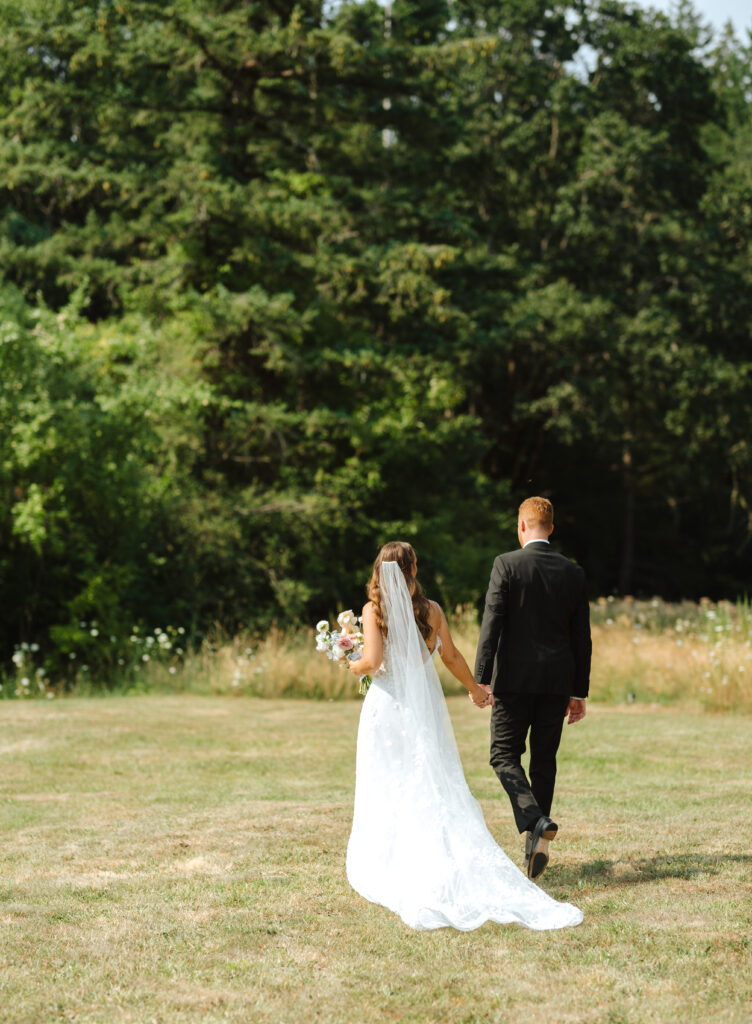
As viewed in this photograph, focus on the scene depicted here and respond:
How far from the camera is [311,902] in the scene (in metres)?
5.55

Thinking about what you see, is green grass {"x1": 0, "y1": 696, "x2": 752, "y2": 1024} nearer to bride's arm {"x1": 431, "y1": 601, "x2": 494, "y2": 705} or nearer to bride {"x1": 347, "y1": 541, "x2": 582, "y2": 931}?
bride {"x1": 347, "y1": 541, "x2": 582, "y2": 931}

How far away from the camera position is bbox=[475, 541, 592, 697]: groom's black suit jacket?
238 inches

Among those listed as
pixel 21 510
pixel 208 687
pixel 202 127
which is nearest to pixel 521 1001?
pixel 208 687

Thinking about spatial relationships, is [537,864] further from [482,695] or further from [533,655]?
[533,655]

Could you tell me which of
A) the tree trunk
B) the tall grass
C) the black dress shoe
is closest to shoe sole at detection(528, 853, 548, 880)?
the black dress shoe

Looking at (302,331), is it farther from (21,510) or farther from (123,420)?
(21,510)

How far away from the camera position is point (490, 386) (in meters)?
35.0

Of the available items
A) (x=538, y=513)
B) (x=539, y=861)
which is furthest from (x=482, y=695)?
(x=538, y=513)

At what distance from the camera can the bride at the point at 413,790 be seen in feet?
17.6

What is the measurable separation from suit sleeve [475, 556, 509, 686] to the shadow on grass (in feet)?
3.68

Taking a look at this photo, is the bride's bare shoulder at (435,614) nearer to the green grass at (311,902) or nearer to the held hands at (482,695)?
the held hands at (482,695)

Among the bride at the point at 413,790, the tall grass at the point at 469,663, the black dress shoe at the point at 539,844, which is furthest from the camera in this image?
the tall grass at the point at 469,663

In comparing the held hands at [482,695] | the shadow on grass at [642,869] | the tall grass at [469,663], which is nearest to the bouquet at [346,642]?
the held hands at [482,695]

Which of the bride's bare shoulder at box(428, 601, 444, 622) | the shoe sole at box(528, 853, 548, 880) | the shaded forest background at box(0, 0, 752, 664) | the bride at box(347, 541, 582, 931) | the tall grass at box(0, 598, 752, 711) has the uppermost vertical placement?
the shaded forest background at box(0, 0, 752, 664)
